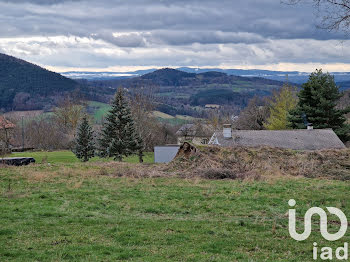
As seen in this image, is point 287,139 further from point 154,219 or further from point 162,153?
point 154,219

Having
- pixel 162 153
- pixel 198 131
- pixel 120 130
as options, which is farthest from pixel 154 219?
pixel 198 131

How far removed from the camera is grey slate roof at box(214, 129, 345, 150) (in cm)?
4009

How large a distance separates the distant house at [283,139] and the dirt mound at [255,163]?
12.8 meters

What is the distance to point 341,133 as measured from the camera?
52188mm

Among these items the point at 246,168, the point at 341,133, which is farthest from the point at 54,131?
the point at 246,168

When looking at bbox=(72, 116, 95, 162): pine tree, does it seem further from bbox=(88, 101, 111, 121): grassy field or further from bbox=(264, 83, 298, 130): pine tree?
bbox=(88, 101, 111, 121): grassy field

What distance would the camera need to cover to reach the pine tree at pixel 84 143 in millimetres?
57456

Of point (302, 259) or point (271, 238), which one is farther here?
point (271, 238)

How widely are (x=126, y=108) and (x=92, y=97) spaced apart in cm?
14014

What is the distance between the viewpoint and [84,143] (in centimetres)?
5841

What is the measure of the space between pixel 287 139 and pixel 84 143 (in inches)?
1137

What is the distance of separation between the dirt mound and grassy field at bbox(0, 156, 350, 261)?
299cm

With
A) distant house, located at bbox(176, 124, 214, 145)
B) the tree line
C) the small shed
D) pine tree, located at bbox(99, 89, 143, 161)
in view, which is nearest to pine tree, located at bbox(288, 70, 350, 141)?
the tree line

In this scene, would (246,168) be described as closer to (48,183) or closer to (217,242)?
(48,183)
